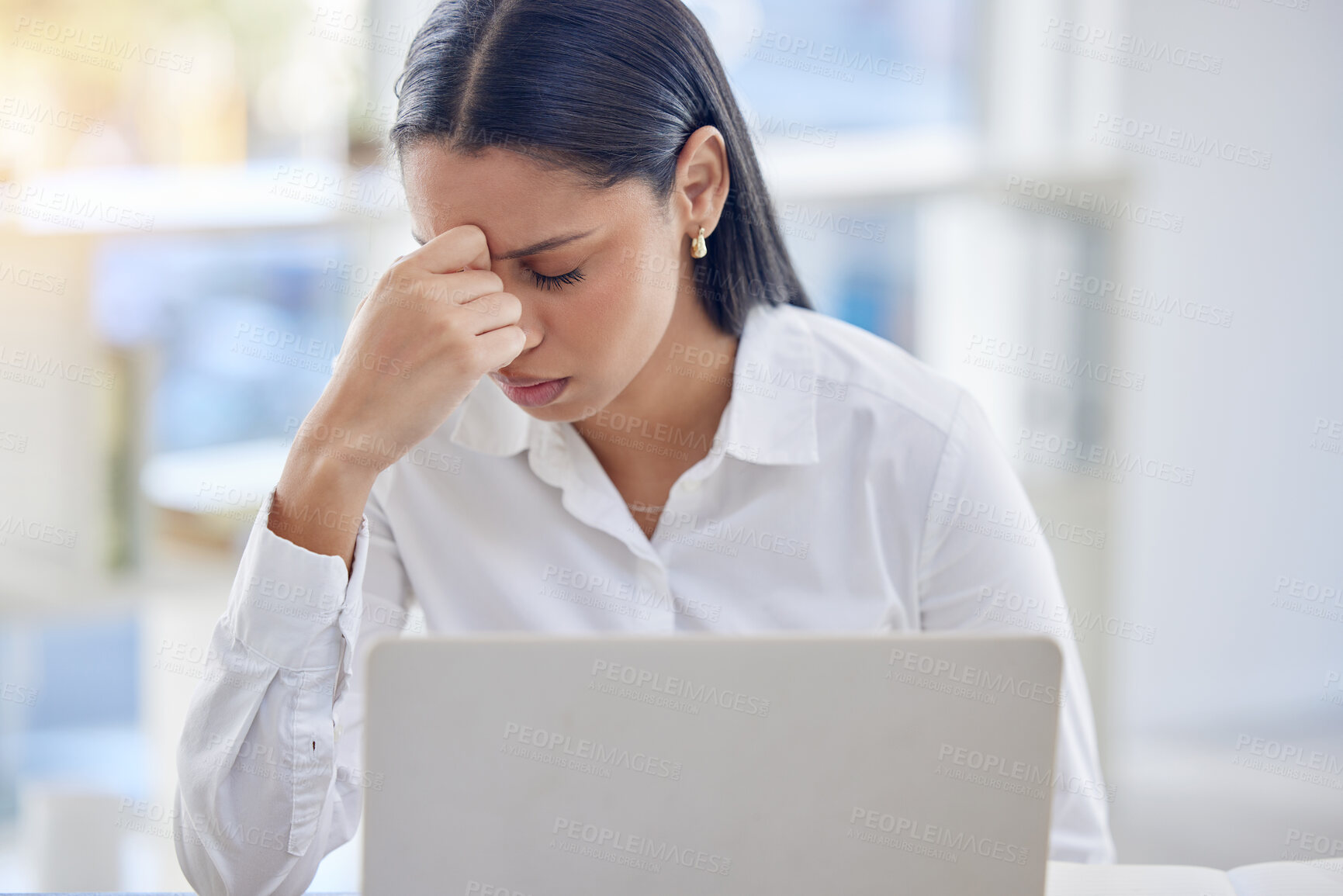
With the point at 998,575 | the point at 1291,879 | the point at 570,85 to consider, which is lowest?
the point at 1291,879

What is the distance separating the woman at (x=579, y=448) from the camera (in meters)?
1.02

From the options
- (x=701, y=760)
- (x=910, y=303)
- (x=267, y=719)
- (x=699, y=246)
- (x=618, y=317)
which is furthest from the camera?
(x=910, y=303)

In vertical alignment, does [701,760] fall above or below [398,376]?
below

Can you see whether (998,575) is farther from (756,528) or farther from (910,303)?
(910,303)

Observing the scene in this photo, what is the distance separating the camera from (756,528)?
4.10 ft

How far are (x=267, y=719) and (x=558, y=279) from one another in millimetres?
481

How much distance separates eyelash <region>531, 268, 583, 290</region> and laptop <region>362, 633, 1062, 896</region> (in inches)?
21.3

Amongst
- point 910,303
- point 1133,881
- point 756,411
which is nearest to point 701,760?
point 1133,881

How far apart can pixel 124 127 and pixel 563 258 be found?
208 centimetres

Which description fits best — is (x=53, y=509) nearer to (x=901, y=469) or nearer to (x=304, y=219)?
(x=304, y=219)

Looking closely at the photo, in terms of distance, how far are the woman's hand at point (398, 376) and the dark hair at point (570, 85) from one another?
0.11 meters

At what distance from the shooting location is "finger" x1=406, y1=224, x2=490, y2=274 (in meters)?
1.04

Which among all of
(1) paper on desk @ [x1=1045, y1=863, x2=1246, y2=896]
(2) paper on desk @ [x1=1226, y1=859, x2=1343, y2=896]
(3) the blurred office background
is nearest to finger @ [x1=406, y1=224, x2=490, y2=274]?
(1) paper on desk @ [x1=1045, y1=863, x2=1246, y2=896]

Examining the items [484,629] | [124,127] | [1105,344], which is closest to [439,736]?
[484,629]
